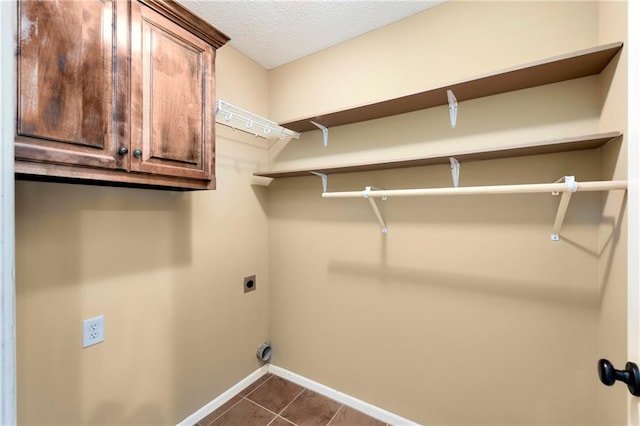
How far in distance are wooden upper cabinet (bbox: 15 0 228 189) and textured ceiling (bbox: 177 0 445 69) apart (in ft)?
1.21

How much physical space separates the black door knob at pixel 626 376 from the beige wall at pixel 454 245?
64 centimetres

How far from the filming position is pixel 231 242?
2.01 metres

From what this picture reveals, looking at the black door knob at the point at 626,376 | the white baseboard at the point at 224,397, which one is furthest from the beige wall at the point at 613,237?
the white baseboard at the point at 224,397

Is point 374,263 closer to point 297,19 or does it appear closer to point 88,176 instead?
point 88,176

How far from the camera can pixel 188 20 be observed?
132cm

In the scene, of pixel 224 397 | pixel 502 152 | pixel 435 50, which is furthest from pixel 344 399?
pixel 435 50

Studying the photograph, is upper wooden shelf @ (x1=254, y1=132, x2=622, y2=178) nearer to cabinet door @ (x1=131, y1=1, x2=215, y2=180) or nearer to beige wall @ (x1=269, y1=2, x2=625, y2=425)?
beige wall @ (x1=269, y1=2, x2=625, y2=425)

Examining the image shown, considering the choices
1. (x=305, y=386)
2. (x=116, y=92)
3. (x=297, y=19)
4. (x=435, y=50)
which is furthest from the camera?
(x=305, y=386)

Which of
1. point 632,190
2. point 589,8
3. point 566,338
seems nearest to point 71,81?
point 632,190

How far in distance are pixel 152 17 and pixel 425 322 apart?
2.13 meters

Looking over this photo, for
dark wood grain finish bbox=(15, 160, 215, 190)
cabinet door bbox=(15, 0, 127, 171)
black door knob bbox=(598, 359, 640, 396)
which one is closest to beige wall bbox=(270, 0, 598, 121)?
dark wood grain finish bbox=(15, 160, 215, 190)

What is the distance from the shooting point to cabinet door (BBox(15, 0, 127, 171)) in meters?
0.87

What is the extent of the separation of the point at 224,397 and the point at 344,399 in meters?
0.86

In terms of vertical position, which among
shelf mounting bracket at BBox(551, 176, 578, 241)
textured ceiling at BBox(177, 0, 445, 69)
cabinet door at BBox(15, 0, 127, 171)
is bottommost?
shelf mounting bracket at BBox(551, 176, 578, 241)
